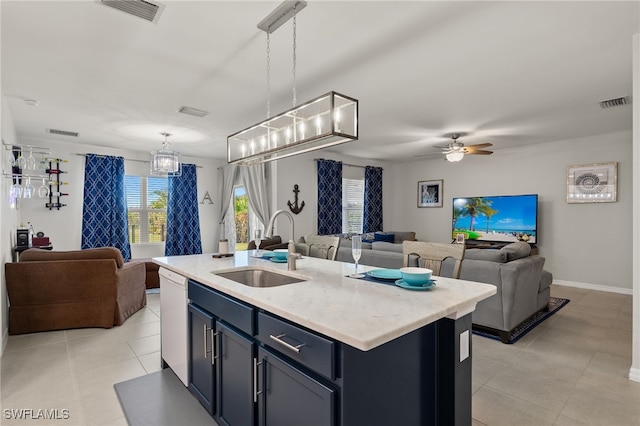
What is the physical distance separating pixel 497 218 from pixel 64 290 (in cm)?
679

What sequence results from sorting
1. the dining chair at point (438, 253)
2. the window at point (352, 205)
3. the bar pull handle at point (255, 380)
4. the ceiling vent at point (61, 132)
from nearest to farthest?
the bar pull handle at point (255, 380) < the dining chair at point (438, 253) < the ceiling vent at point (61, 132) < the window at point (352, 205)

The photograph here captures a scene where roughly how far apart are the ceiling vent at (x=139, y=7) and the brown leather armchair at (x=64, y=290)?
2651 mm

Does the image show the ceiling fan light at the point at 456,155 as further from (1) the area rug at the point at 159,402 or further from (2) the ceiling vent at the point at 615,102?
(1) the area rug at the point at 159,402

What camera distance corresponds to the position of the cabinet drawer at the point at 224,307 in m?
1.68

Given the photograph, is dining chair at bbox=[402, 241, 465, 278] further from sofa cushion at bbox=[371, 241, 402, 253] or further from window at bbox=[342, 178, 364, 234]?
window at bbox=[342, 178, 364, 234]

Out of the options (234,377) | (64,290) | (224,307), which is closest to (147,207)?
(64,290)

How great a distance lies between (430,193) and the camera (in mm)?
7793

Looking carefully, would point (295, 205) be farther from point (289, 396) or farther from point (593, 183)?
point (289, 396)

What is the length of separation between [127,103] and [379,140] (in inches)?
148

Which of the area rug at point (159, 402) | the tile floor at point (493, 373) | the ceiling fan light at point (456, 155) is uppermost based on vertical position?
the ceiling fan light at point (456, 155)

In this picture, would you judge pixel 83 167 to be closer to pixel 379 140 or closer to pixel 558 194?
pixel 379 140

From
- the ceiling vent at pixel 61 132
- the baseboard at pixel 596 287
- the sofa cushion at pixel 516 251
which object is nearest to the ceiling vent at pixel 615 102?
the sofa cushion at pixel 516 251

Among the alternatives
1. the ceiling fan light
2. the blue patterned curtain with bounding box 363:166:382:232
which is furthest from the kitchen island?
the blue patterned curtain with bounding box 363:166:382:232

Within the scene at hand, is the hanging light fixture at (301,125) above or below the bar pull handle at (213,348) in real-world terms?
above
